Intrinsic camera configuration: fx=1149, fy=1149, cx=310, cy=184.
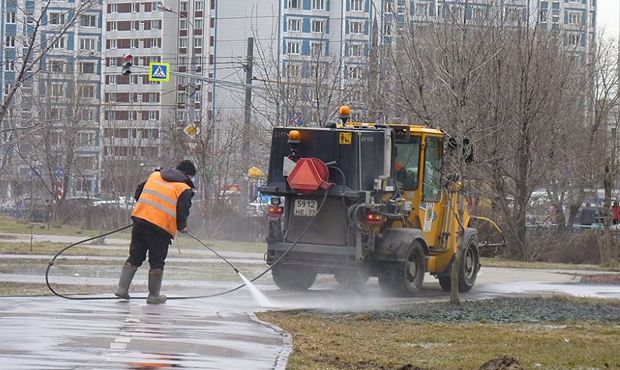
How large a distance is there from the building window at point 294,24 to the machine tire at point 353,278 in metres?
78.8

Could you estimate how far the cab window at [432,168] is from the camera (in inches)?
744

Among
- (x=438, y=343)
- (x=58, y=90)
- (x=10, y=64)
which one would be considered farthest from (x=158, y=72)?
(x=438, y=343)

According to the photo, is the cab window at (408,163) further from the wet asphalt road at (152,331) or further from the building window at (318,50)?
the building window at (318,50)

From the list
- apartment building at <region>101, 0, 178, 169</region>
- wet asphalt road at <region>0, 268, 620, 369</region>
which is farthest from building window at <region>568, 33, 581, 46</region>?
apartment building at <region>101, 0, 178, 169</region>

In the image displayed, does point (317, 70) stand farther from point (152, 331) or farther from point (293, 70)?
point (152, 331)

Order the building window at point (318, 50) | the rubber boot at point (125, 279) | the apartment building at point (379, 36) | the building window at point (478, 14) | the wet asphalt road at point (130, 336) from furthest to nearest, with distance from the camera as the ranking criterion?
the building window at point (318, 50) → the apartment building at point (379, 36) → the building window at point (478, 14) → the rubber boot at point (125, 279) → the wet asphalt road at point (130, 336)

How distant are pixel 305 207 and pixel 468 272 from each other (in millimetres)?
4022

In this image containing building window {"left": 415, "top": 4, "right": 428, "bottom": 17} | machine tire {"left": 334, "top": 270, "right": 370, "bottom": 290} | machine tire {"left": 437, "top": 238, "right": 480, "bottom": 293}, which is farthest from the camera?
building window {"left": 415, "top": 4, "right": 428, "bottom": 17}

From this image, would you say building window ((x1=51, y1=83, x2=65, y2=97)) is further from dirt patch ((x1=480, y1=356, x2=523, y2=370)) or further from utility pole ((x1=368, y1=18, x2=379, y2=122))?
dirt patch ((x1=480, y1=356, x2=523, y2=370))

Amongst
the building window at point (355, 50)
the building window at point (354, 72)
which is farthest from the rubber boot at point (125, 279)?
the building window at point (355, 50)

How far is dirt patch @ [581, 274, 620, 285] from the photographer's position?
904 inches

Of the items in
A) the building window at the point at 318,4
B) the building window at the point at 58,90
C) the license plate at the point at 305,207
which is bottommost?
the license plate at the point at 305,207

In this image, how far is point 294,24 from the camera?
96.8 metres

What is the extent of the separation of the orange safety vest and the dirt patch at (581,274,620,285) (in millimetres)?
11014
